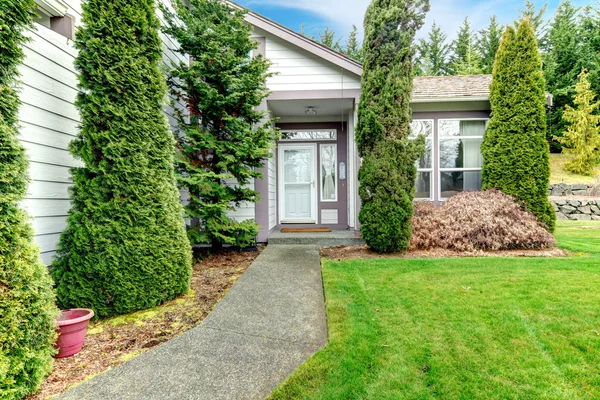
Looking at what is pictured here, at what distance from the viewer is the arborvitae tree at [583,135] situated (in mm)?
13445

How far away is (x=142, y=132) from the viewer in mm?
3072

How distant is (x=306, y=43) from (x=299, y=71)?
0.55 metres

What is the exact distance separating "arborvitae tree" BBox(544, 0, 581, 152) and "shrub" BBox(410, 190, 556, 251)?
1414 centimetres

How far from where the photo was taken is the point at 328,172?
803 cm

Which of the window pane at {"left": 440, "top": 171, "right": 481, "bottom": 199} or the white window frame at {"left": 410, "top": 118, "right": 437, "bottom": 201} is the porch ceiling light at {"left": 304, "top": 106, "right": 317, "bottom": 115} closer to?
the white window frame at {"left": 410, "top": 118, "right": 437, "bottom": 201}

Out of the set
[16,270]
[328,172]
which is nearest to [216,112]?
[328,172]

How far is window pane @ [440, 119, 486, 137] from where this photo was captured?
762 centimetres

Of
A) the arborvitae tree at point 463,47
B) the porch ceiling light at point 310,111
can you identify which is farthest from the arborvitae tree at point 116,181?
the arborvitae tree at point 463,47

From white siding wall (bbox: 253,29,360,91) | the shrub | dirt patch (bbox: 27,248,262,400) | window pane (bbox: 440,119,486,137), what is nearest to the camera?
dirt patch (bbox: 27,248,262,400)

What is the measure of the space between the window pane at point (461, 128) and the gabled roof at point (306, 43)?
3.06 m

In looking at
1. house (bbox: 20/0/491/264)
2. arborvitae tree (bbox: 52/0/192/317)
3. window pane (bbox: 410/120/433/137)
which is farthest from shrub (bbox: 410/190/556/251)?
arborvitae tree (bbox: 52/0/192/317)

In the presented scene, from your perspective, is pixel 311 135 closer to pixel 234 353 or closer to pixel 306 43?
pixel 306 43

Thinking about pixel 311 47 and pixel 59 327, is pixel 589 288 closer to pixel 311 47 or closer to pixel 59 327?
pixel 59 327

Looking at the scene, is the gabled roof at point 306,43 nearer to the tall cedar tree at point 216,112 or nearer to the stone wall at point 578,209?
the tall cedar tree at point 216,112
